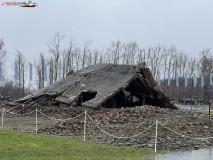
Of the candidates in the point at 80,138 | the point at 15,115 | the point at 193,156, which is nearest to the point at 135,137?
the point at 80,138

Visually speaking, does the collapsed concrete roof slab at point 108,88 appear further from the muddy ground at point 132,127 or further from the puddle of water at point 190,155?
the puddle of water at point 190,155

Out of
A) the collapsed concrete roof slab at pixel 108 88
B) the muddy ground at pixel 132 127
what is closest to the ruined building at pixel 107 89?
the collapsed concrete roof slab at pixel 108 88

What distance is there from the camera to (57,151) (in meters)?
9.76

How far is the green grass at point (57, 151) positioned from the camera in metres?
8.83

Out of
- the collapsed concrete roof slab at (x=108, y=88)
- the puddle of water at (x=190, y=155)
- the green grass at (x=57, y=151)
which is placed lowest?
the puddle of water at (x=190, y=155)

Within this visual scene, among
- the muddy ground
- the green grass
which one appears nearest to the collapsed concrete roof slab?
the muddy ground

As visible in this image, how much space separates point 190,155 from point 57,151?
4108mm

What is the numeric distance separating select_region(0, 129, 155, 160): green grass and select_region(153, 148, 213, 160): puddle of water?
0.50 metres

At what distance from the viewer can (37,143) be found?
11.2m

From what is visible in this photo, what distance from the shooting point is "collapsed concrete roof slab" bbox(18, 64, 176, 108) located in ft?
70.3

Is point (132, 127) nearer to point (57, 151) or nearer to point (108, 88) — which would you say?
point (57, 151)

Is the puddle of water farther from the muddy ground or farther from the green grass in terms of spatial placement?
the muddy ground

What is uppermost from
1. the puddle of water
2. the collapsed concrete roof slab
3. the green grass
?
the collapsed concrete roof slab

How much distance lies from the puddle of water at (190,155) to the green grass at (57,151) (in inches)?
19.6
